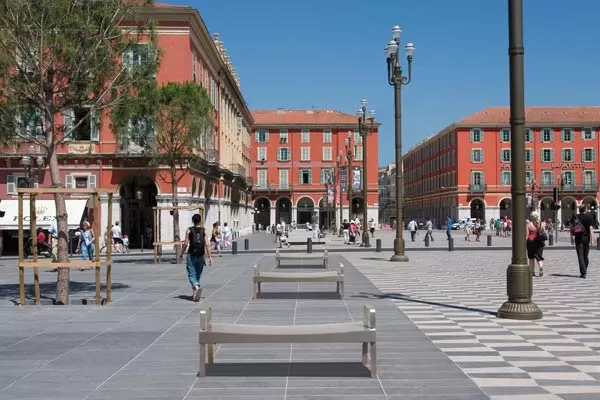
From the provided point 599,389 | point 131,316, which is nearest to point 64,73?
point 131,316

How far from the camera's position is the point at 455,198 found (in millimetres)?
100188

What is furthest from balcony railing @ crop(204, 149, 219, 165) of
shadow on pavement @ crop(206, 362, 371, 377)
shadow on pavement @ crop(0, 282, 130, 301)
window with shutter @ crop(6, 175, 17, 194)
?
shadow on pavement @ crop(206, 362, 371, 377)

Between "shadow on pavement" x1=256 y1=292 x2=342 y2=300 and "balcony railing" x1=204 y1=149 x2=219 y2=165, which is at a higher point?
"balcony railing" x1=204 y1=149 x2=219 y2=165

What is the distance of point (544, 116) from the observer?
324ft

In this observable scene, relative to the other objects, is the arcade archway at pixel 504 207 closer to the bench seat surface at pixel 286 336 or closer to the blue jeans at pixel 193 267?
the blue jeans at pixel 193 267

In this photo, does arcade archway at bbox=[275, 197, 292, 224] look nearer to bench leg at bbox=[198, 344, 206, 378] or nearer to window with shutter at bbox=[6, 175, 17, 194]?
window with shutter at bbox=[6, 175, 17, 194]

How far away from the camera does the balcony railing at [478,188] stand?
97.1 m

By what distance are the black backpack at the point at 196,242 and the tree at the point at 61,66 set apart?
2331 mm

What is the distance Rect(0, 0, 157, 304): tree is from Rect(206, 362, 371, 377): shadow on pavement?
717cm

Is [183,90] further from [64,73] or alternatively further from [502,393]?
[502,393]

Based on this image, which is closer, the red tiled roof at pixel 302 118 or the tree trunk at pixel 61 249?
the tree trunk at pixel 61 249

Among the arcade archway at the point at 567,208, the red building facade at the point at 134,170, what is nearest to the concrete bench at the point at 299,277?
the red building facade at the point at 134,170

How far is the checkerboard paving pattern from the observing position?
23.4ft

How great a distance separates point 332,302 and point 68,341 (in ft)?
18.9
